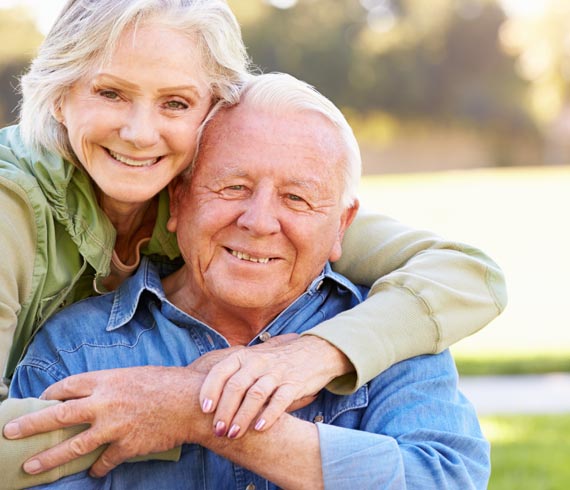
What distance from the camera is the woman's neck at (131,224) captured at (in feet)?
9.45

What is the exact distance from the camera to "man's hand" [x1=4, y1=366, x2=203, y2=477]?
2268 mm


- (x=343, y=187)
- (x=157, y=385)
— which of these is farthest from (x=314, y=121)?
(x=157, y=385)

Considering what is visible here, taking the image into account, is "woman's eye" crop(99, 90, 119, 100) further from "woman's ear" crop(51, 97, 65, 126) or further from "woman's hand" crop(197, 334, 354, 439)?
"woman's hand" crop(197, 334, 354, 439)

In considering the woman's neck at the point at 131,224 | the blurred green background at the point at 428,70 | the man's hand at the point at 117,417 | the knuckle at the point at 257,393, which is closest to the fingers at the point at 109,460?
the man's hand at the point at 117,417

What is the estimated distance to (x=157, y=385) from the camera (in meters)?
2.31

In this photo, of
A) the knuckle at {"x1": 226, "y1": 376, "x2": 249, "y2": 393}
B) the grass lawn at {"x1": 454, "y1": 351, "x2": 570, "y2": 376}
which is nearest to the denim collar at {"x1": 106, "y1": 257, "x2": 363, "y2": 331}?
the knuckle at {"x1": 226, "y1": 376, "x2": 249, "y2": 393}

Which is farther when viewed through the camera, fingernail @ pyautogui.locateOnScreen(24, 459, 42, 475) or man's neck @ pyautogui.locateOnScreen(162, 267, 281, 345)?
man's neck @ pyautogui.locateOnScreen(162, 267, 281, 345)

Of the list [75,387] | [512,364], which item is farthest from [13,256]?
[512,364]

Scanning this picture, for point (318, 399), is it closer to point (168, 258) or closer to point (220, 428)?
point (220, 428)

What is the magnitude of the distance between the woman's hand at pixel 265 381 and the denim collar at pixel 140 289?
0.36 metres

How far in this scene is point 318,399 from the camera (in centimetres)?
259

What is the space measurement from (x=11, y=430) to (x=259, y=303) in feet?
2.52

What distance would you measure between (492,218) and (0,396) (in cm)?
1908

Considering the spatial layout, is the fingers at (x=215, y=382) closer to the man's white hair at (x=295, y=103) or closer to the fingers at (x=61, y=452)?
the fingers at (x=61, y=452)
